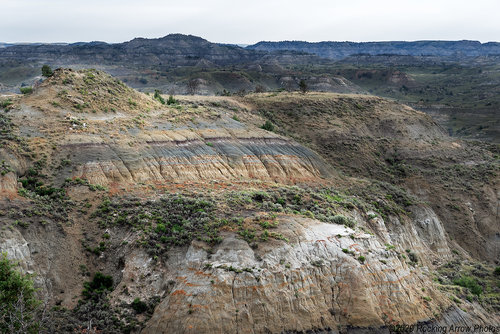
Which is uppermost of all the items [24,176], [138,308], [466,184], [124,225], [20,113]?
[20,113]

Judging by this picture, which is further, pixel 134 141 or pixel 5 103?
pixel 5 103

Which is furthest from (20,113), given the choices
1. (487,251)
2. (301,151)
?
(487,251)

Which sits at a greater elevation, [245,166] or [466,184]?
[245,166]

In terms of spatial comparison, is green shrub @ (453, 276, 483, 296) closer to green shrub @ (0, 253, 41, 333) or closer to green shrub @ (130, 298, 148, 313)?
green shrub @ (130, 298, 148, 313)

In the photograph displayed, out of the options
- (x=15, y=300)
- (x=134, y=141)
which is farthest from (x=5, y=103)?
(x=15, y=300)

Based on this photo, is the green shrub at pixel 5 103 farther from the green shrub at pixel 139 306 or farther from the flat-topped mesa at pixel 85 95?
the green shrub at pixel 139 306

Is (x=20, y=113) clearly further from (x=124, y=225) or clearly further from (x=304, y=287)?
(x=304, y=287)

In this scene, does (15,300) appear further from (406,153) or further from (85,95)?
(406,153)

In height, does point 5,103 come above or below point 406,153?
above

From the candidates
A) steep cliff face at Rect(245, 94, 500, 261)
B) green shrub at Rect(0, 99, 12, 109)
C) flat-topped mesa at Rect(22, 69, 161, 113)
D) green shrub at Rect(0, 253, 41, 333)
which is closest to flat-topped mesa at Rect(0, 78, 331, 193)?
flat-topped mesa at Rect(22, 69, 161, 113)

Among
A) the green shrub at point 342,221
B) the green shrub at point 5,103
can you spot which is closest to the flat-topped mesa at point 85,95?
the green shrub at point 5,103
